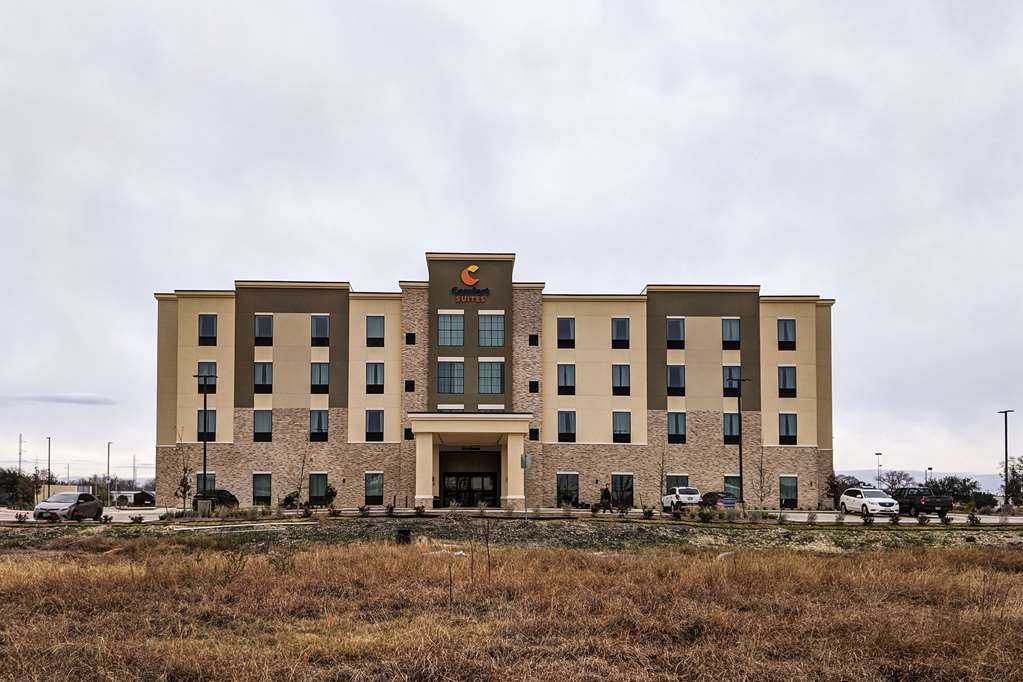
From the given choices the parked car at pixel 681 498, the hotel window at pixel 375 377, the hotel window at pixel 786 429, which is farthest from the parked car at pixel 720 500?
the hotel window at pixel 375 377

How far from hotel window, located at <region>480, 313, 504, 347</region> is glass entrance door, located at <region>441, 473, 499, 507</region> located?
8.28 m

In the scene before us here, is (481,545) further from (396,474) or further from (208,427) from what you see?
(208,427)

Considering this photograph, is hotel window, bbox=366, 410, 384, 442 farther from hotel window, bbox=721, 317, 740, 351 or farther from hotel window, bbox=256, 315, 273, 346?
hotel window, bbox=721, 317, 740, 351

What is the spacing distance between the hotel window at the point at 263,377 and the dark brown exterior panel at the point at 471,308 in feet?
32.2

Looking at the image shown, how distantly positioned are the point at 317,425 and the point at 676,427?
21.9 metres

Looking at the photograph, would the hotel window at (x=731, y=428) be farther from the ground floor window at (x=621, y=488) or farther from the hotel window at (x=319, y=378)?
the hotel window at (x=319, y=378)

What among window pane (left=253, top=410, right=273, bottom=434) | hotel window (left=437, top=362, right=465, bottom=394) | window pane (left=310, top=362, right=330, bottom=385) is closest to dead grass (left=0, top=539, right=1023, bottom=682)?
hotel window (left=437, top=362, right=465, bottom=394)

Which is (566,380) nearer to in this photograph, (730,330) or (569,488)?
(569,488)

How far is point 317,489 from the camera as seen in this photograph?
5519cm

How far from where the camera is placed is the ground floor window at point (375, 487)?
5516 cm

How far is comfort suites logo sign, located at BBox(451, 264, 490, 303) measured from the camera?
56062mm

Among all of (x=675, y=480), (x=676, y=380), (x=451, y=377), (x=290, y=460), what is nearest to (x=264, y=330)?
(x=290, y=460)

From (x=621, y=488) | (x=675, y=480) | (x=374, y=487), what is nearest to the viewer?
(x=374, y=487)

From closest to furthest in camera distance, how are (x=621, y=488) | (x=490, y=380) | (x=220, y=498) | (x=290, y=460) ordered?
(x=220, y=498), (x=290, y=460), (x=621, y=488), (x=490, y=380)
